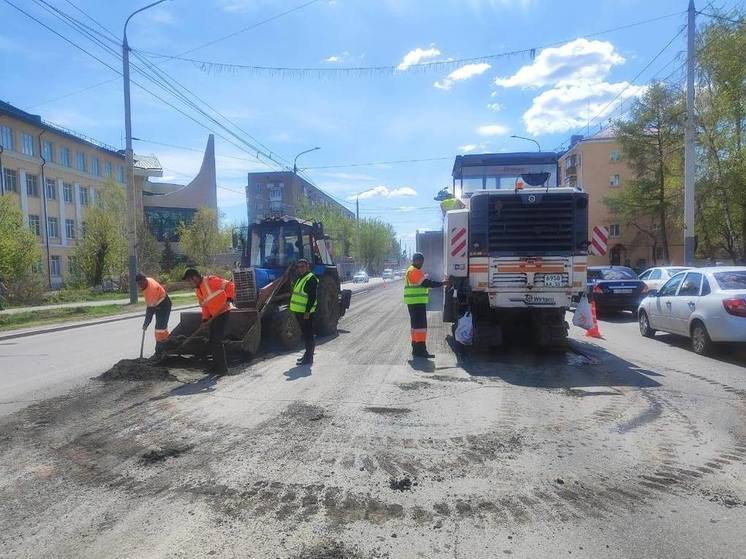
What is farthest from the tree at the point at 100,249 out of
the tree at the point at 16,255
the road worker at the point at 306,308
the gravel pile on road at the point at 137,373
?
the road worker at the point at 306,308

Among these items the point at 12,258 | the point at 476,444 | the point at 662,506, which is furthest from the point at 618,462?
the point at 12,258

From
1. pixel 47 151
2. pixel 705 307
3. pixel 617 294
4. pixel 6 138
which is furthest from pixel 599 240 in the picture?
pixel 47 151

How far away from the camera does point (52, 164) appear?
159 feet

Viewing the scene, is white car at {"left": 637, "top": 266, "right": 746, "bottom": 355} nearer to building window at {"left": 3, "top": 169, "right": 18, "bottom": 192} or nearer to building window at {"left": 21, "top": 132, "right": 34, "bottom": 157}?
building window at {"left": 3, "top": 169, "right": 18, "bottom": 192}

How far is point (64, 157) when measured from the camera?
1986 inches

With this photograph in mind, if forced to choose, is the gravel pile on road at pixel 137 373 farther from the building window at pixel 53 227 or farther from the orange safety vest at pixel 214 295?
the building window at pixel 53 227

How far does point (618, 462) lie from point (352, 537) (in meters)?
2.37

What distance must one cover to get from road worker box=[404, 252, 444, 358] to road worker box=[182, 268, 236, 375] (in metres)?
2.92

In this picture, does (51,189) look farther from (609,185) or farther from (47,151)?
(609,185)

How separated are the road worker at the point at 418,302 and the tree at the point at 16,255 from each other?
2318cm

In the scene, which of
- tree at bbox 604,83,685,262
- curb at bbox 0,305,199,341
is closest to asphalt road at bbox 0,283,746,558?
curb at bbox 0,305,199,341

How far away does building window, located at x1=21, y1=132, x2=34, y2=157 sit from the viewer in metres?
44.7

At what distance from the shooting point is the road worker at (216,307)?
7957 millimetres

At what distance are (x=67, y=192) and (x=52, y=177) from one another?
2.83 m
